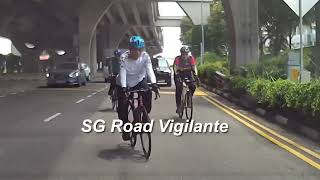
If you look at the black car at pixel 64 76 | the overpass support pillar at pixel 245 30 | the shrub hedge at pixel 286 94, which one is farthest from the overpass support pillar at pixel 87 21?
the shrub hedge at pixel 286 94

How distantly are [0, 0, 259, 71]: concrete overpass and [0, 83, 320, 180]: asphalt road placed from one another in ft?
48.5

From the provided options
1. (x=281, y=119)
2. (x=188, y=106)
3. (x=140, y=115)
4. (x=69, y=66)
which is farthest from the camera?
(x=69, y=66)

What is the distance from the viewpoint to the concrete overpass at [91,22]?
29.5 m

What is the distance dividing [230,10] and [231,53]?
2147 mm

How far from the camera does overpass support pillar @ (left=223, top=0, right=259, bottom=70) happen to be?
2927 cm

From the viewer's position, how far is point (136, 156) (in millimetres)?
10000

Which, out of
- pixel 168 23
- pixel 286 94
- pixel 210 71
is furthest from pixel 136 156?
pixel 168 23

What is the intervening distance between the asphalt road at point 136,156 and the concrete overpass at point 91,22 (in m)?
14.8

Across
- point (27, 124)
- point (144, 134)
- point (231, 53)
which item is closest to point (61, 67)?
point (231, 53)

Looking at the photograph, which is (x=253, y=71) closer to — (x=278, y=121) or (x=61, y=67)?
(x=278, y=121)

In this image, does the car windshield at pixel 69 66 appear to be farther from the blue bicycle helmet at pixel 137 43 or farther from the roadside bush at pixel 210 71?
the blue bicycle helmet at pixel 137 43

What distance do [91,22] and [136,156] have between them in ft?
170

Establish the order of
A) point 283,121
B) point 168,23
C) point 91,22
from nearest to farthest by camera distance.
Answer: point 283,121 → point 91,22 → point 168,23

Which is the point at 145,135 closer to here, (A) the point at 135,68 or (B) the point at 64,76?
(A) the point at 135,68
